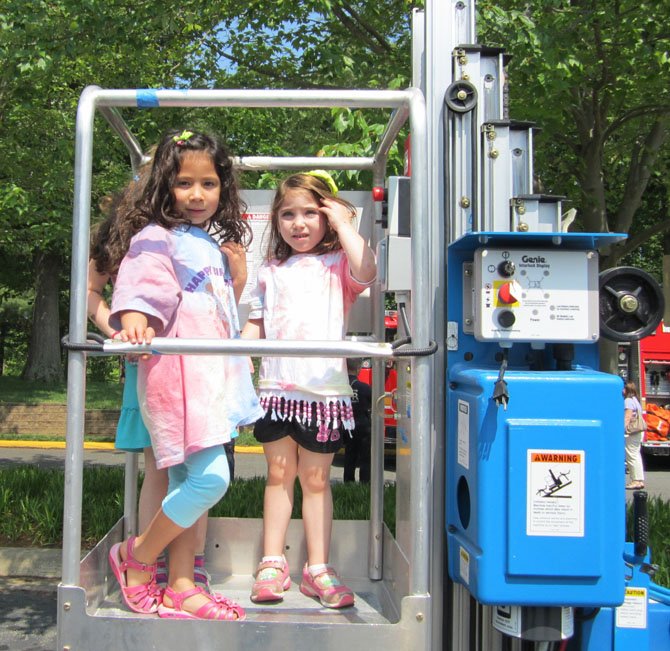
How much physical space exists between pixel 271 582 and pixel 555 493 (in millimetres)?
1128

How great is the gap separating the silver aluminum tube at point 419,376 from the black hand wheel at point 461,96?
1.00ft

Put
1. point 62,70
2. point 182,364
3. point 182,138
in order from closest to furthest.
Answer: point 182,364
point 182,138
point 62,70

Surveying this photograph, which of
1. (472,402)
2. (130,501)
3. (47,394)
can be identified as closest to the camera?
(472,402)

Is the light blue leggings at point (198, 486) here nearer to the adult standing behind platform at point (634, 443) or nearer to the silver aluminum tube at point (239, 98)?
the silver aluminum tube at point (239, 98)

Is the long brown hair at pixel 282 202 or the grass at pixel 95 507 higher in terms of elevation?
the long brown hair at pixel 282 202

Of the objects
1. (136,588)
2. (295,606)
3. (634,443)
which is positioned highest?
(136,588)

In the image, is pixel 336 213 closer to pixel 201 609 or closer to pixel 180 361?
pixel 180 361

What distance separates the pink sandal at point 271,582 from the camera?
8.43ft

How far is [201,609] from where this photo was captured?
7.43 feet

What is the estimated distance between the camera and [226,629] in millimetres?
2018

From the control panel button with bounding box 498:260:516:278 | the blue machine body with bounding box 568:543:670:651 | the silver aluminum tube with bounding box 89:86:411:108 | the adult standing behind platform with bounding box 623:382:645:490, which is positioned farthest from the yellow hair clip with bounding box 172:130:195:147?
the adult standing behind platform with bounding box 623:382:645:490

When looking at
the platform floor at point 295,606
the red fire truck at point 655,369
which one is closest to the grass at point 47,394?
the red fire truck at point 655,369

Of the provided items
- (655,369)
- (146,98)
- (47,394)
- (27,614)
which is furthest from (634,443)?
(47,394)

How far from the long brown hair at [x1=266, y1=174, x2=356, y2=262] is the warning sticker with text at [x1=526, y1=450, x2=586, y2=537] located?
126cm
